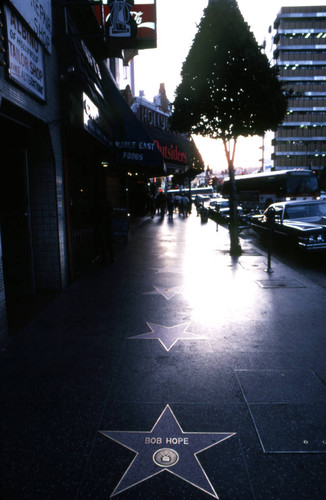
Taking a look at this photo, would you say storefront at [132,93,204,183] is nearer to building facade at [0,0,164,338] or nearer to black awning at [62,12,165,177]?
black awning at [62,12,165,177]

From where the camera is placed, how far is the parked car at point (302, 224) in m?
9.89

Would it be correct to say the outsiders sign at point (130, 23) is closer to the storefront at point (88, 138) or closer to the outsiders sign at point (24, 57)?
the storefront at point (88, 138)

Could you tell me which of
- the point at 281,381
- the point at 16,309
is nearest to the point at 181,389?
the point at 281,381

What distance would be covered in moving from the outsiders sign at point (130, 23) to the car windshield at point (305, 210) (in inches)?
272

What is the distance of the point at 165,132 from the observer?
20.5 metres

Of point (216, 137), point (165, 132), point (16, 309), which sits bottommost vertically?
point (16, 309)

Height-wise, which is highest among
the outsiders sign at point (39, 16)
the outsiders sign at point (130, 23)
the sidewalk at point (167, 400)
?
the outsiders sign at point (130, 23)

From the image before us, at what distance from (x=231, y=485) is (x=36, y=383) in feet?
6.93

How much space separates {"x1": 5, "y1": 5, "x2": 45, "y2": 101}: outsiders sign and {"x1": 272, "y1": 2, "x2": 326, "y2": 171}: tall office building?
7543 cm

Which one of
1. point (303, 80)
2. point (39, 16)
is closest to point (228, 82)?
point (39, 16)

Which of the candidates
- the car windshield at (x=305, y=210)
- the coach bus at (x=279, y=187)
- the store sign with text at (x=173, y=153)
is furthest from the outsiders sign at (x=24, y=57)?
the coach bus at (x=279, y=187)

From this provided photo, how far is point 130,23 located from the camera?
732cm

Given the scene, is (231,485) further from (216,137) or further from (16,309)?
(216,137)

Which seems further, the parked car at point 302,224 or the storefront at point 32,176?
the parked car at point 302,224
